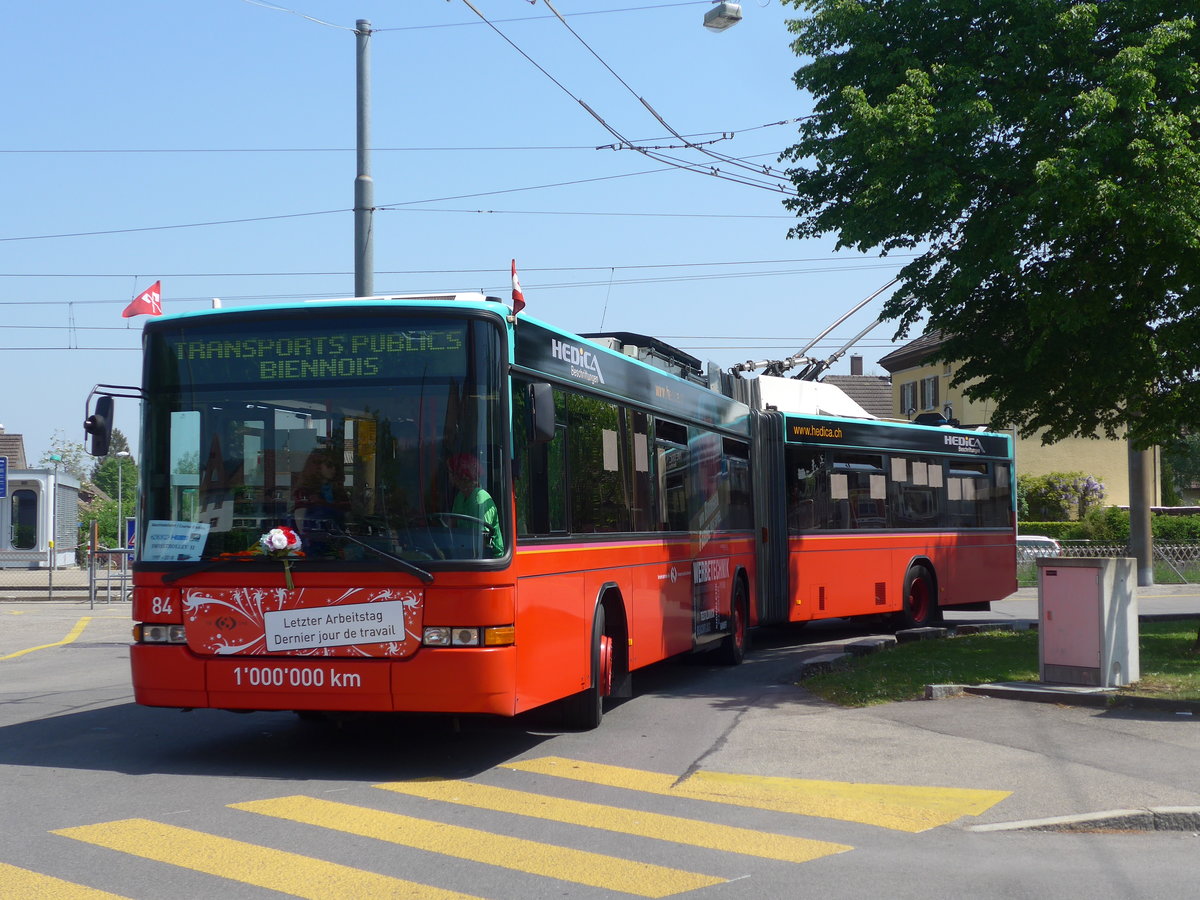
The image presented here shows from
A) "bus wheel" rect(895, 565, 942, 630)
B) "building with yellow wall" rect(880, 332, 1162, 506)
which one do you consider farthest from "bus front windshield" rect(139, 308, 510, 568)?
"building with yellow wall" rect(880, 332, 1162, 506)

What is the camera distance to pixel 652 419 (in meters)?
A: 12.1

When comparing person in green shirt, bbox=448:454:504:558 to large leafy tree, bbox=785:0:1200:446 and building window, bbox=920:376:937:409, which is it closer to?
large leafy tree, bbox=785:0:1200:446

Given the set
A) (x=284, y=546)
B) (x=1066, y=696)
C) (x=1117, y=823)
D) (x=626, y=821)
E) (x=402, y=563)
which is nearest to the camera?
(x=1117, y=823)

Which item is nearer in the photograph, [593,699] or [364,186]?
[593,699]

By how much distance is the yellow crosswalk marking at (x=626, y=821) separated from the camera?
6.64 m

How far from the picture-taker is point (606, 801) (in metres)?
7.79

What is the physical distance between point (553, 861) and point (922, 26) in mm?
10651

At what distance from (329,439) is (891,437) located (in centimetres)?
1216

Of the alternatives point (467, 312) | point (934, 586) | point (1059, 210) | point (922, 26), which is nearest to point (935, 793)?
point (467, 312)

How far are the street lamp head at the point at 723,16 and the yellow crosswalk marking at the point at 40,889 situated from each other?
1229cm

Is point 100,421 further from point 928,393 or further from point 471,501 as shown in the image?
point 928,393

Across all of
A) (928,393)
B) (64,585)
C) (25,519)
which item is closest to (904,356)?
(928,393)

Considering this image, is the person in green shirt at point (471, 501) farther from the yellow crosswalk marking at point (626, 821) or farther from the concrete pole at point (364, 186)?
the concrete pole at point (364, 186)

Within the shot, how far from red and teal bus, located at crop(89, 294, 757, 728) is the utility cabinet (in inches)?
189
